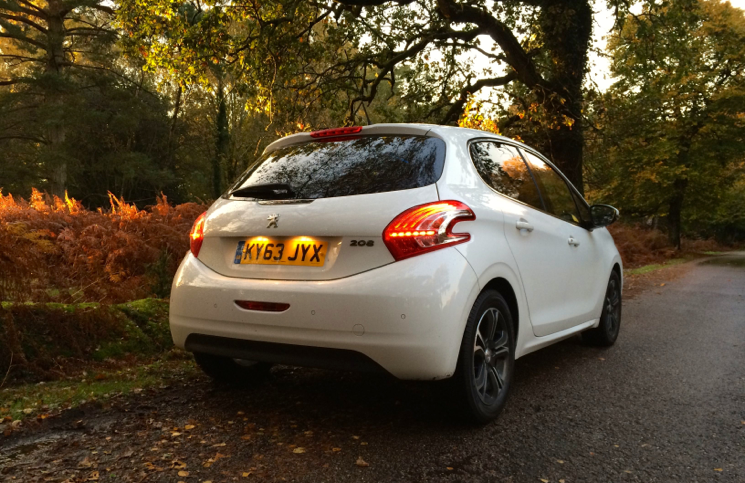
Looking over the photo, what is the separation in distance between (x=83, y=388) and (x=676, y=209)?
99.3 ft

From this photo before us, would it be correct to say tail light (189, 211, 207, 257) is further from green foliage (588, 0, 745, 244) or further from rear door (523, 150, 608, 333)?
green foliage (588, 0, 745, 244)

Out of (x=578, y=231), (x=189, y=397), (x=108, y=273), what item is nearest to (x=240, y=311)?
(x=189, y=397)

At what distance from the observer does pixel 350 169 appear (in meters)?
3.49

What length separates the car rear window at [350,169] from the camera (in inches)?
132

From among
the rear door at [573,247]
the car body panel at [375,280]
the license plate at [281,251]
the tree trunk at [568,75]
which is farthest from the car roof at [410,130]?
the tree trunk at [568,75]

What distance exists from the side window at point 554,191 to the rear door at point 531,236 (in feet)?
0.45

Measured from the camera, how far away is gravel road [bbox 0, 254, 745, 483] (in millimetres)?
2793

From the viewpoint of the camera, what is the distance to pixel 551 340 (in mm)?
4387

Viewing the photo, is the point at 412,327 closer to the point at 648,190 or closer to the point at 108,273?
the point at 108,273

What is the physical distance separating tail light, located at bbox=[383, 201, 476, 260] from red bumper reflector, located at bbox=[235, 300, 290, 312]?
66cm

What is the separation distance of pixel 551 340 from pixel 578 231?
45.5 inches

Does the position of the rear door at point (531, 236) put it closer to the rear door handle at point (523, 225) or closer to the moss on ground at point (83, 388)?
the rear door handle at point (523, 225)

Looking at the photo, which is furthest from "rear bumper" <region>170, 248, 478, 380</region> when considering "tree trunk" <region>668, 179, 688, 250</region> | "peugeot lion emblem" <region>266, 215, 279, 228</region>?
"tree trunk" <region>668, 179, 688, 250</region>

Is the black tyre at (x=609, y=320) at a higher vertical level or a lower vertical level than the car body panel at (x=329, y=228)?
lower
